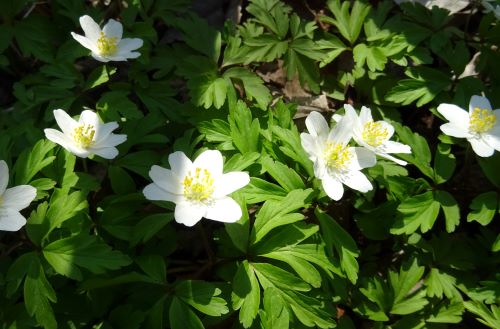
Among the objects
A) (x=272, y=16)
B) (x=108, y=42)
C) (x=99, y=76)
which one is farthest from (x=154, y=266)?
(x=272, y=16)

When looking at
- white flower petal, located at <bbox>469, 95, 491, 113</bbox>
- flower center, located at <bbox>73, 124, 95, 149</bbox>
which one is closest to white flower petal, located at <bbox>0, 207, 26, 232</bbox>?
flower center, located at <bbox>73, 124, 95, 149</bbox>

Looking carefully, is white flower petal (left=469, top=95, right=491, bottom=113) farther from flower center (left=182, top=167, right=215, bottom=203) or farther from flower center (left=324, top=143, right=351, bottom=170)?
flower center (left=182, top=167, right=215, bottom=203)

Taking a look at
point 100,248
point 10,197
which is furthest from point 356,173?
point 10,197

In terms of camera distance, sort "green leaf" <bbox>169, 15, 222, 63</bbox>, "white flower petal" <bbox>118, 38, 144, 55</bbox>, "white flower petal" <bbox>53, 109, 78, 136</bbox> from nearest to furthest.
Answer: "white flower petal" <bbox>53, 109, 78, 136</bbox>
"white flower petal" <bbox>118, 38, 144, 55</bbox>
"green leaf" <bbox>169, 15, 222, 63</bbox>

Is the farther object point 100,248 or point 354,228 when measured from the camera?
point 354,228

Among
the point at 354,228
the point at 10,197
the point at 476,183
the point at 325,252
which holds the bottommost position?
the point at 354,228

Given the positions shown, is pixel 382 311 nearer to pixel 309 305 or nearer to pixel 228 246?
pixel 309 305

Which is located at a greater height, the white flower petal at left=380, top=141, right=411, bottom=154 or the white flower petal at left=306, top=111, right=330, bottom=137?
the white flower petal at left=306, top=111, right=330, bottom=137
